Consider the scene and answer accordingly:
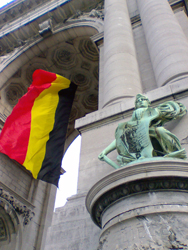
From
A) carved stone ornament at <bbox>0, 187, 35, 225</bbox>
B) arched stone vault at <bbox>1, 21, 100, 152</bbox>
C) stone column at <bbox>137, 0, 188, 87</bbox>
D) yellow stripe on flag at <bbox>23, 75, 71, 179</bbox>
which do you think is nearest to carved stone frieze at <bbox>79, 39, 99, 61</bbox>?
arched stone vault at <bbox>1, 21, 100, 152</bbox>

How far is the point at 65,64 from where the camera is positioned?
65.2 feet

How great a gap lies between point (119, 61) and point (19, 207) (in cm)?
956

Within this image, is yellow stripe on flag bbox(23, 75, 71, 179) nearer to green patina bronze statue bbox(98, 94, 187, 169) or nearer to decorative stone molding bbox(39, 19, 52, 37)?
green patina bronze statue bbox(98, 94, 187, 169)

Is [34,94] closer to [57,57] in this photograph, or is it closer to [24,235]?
[24,235]

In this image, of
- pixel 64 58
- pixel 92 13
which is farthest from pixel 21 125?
pixel 64 58

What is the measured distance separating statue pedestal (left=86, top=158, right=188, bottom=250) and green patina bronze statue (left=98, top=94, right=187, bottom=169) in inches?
24.4

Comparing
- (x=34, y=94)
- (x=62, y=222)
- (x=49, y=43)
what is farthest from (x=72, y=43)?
(x=62, y=222)

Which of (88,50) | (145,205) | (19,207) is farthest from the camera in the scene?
(88,50)

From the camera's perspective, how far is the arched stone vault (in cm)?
1702

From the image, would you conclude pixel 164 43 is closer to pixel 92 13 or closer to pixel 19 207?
pixel 92 13

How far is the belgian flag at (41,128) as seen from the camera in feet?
23.5

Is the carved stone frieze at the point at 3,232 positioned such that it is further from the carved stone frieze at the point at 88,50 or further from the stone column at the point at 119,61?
the carved stone frieze at the point at 88,50

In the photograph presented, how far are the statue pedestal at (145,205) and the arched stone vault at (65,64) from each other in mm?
13074

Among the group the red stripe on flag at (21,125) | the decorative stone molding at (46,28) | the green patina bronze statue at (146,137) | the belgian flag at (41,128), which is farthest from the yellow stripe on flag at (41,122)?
the decorative stone molding at (46,28)
